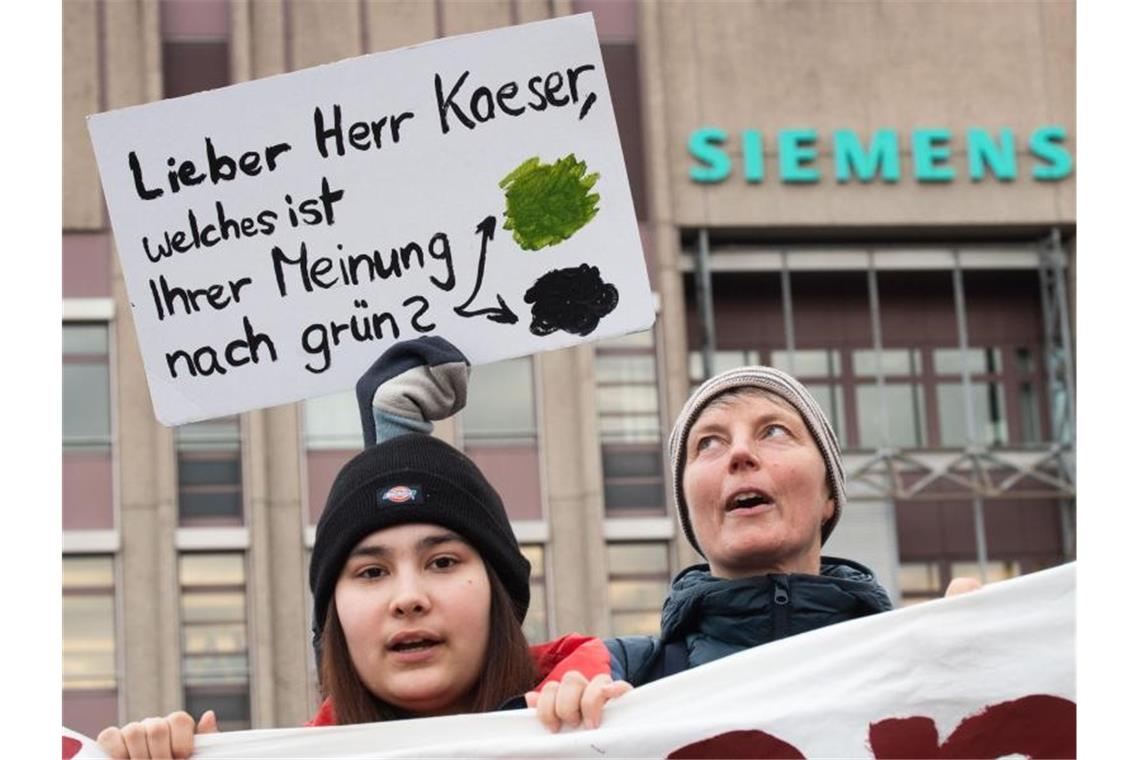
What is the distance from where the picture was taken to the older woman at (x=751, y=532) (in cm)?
377

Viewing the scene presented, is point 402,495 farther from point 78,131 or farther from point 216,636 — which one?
point 78,131

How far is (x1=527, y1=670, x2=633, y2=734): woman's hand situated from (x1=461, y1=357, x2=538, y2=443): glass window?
1930 cm

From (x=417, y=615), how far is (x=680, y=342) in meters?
19.6

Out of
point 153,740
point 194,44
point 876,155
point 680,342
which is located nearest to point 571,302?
point 153,740

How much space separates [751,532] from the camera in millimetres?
3766

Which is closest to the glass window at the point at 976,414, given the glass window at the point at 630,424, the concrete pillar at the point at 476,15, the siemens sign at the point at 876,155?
the siemens sign at the point at 876,155

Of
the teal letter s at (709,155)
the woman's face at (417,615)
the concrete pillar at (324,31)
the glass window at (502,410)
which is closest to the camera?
the woman's face at (417,615)

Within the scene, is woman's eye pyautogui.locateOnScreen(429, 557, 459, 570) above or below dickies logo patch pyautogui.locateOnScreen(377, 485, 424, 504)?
below

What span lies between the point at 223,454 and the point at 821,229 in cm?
671

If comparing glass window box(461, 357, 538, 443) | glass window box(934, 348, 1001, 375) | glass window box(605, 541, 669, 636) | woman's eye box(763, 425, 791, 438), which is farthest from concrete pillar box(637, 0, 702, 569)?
woman's eye box(763, 425, 791, 438)

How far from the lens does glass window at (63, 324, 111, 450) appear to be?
22.3 m

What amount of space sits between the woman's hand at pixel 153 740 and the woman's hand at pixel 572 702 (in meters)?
0.49

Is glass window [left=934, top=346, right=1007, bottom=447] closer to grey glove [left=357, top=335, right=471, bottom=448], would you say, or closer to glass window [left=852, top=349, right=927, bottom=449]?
glass window [left=852, top=349, right=927, bottom=449]

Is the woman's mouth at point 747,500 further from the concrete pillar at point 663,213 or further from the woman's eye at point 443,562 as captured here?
the concrete pillar at point 663,213
